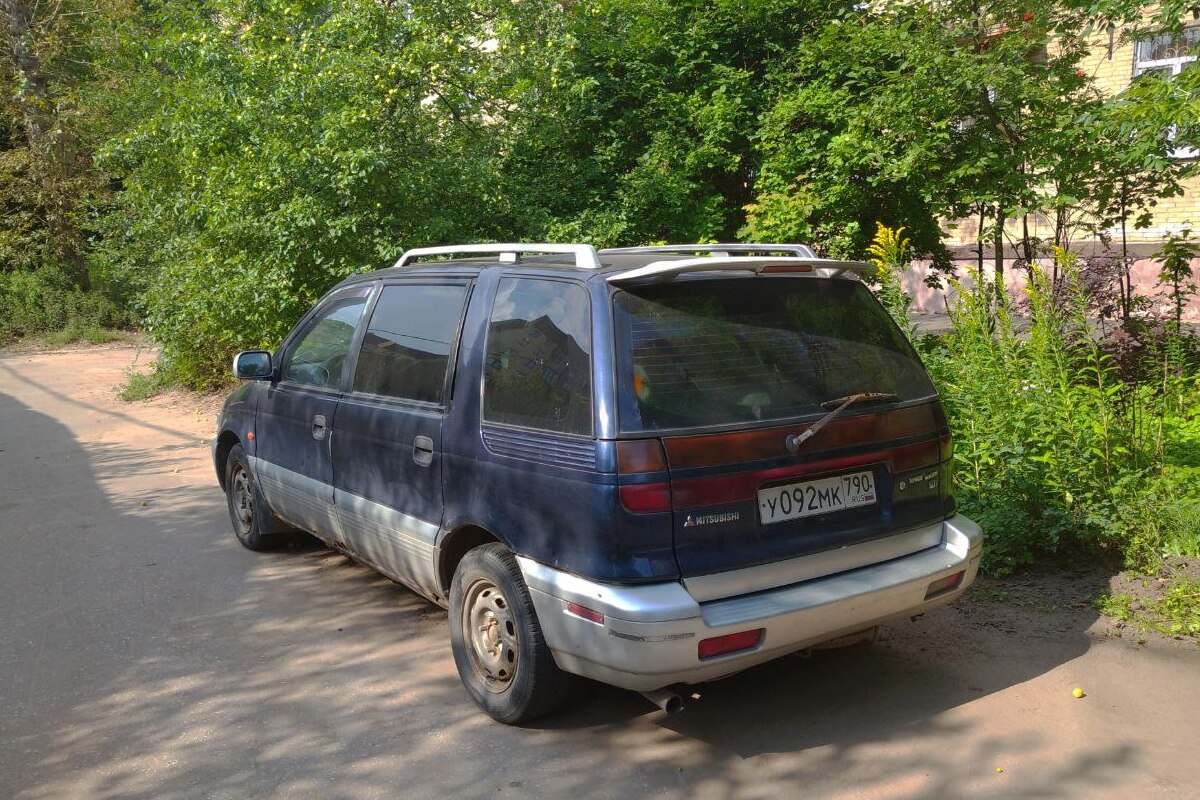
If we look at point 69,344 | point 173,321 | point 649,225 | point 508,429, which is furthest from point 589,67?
point 69,344

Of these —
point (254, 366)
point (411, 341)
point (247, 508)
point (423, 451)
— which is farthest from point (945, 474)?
point (247, 508)

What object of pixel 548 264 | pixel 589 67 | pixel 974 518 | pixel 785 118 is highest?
pixel 589 67

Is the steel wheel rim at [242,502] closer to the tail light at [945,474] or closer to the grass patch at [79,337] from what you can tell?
the tail light at [945,474]

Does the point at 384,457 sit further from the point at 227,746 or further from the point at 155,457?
the point at 155,457

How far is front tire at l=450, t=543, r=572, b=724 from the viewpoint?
12.9 ft

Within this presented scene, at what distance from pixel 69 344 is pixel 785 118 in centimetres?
2169

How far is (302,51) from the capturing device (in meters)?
10.5

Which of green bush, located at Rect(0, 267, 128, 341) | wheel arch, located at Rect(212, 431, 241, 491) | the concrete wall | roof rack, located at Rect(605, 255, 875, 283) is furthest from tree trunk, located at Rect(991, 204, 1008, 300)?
green bush, located at Rect(0, 267, 128, 341)

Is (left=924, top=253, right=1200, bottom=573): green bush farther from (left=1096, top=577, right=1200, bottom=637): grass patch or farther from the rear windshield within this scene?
the rear windshield

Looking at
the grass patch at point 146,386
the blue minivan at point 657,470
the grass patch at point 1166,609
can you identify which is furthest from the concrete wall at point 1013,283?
the grass patch at point 146,386

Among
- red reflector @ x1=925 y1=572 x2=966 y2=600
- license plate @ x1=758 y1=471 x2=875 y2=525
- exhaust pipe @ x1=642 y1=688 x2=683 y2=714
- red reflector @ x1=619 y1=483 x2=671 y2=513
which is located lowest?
exhaust pipe @ x1=642 y1=688 x2=683 y2=714

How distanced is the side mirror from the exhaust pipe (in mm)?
3520

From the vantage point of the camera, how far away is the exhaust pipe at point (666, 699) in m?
3.68

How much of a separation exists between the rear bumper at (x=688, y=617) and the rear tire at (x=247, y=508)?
3.28 meters
